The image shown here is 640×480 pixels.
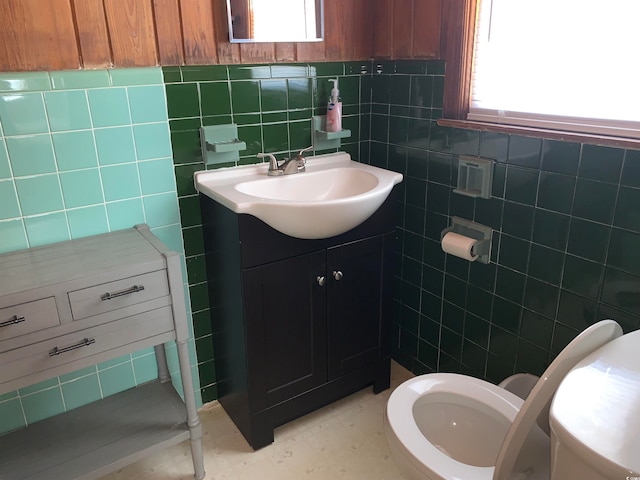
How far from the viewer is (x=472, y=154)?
1769 millimetres

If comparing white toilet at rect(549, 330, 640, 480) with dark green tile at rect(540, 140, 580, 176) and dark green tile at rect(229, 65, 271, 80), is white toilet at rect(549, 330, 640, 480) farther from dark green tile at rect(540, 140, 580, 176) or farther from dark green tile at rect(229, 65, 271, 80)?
dark green tile at rect(229, 65, 271, 80)

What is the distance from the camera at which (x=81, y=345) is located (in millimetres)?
1339

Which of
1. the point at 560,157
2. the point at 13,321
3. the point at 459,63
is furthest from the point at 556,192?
the point at 13,321

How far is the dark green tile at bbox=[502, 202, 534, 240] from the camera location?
1634mm

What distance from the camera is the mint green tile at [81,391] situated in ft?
5.76

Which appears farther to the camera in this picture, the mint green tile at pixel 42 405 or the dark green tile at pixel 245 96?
the dark green tile at pixel 245 96

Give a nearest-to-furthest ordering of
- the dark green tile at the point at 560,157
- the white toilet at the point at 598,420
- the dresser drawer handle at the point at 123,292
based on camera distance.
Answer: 1. the white toilet at the point at 598,420
2. the dresser drawer handle at the point at 123,292
3. the dark green tile at the point at 560,157

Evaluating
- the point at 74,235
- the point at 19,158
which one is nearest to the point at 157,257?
the point at 74,235

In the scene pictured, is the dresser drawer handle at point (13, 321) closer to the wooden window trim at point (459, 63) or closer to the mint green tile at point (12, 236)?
the mint green tile at point (12, 236)

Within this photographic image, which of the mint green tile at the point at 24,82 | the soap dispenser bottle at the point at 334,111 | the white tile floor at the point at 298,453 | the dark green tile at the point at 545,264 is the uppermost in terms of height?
the mint green tile at the point at 24,82

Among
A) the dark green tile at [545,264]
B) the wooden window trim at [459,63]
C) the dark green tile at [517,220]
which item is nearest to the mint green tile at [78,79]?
the wooden window trim at [459,63]

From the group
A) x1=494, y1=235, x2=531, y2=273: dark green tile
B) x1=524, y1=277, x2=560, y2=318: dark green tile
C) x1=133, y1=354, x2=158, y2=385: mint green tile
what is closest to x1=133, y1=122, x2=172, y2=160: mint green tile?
x1=133, y1=354, x2=158, y2=385: mint green tile

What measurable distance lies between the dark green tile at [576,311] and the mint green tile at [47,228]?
161cm

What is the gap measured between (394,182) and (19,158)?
4.00ft
